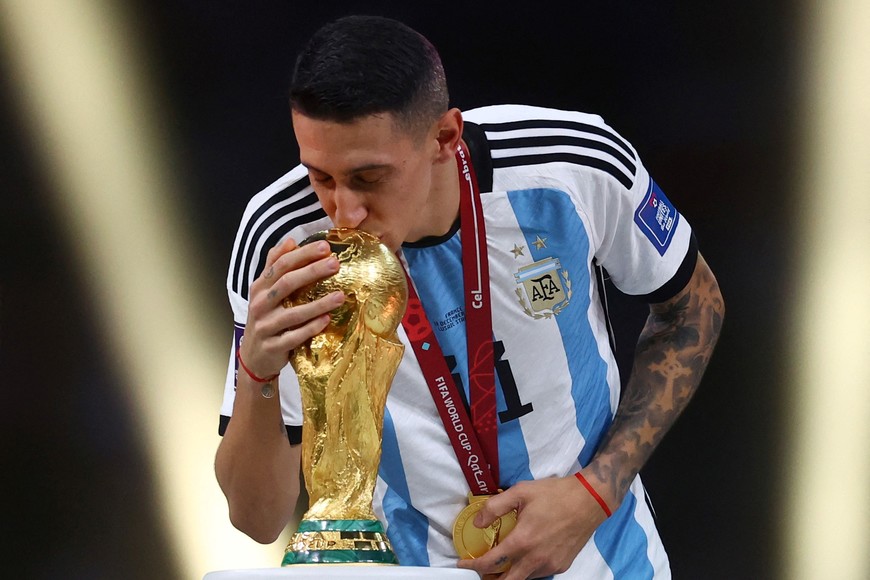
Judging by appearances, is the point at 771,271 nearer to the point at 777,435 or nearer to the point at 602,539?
the point at 777,435

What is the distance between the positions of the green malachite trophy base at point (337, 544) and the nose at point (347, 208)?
35 centimetres

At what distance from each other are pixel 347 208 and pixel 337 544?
393 mm

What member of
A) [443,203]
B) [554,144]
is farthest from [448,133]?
[554,144]

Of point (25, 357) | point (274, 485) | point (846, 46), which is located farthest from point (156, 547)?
point (846, 46)

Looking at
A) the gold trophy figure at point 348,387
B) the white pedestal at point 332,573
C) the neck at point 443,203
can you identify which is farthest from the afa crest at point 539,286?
the white pedestal at point 332,573

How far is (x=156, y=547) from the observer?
92.8 inches

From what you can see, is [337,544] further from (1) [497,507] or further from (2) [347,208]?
(1) [497,507]

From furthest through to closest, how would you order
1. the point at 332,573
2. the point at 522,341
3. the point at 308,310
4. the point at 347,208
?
the point at 522,341, the point at 347,208, the point at 308,310, the point at 332,573

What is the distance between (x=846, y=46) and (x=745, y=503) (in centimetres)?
91

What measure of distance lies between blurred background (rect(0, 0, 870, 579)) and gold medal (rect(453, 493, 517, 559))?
2.58 feet

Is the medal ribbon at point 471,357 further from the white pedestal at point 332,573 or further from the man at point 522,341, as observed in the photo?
the white pedestal at point 332,573

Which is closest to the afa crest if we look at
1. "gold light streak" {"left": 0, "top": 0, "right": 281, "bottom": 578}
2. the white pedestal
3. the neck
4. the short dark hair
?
the neck

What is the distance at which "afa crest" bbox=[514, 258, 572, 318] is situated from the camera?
5.32ft

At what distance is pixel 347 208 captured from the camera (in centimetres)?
121
